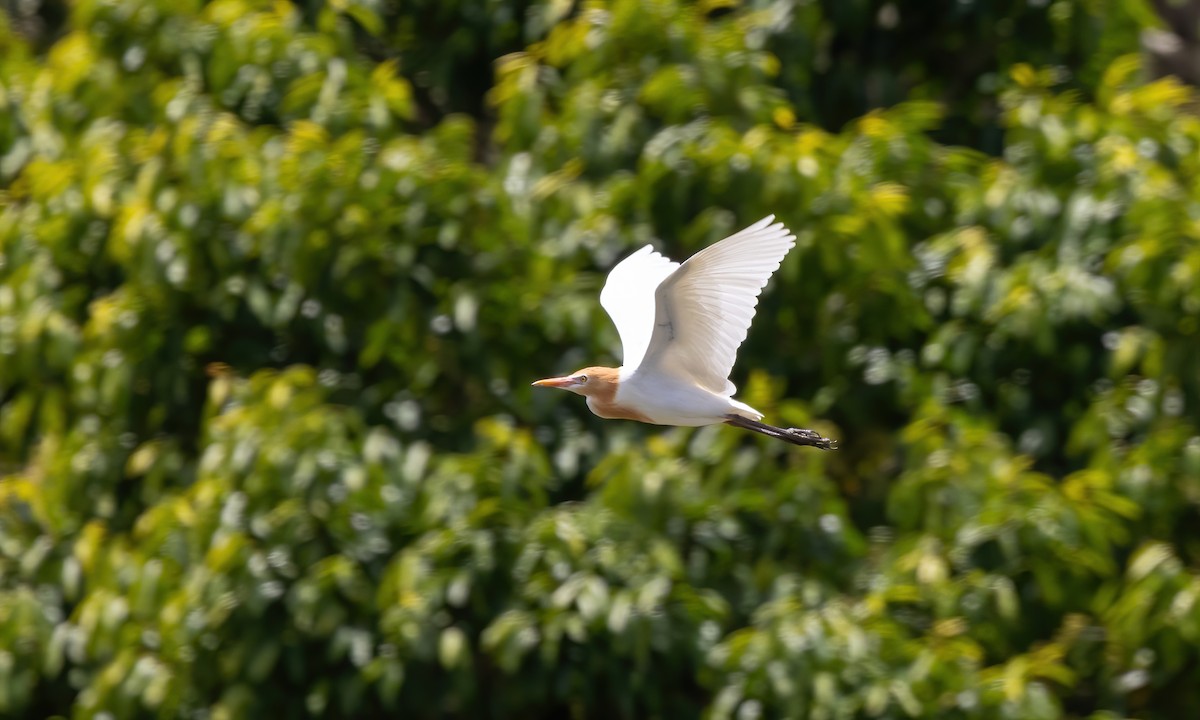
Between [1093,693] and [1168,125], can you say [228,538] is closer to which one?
[1093,693]

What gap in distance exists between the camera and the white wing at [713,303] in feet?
11.2

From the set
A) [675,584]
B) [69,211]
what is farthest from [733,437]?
[69,211]

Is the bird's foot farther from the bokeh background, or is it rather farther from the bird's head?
the bird's head

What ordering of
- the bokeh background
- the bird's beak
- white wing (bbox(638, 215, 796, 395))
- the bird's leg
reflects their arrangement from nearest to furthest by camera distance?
white wing (bbox(638, 215, 796, 395)) < the bird's leg < the bird's beak < the bokeh background

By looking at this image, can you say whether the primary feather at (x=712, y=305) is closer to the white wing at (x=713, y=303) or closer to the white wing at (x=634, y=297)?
the white wing at (x=713, y=303)

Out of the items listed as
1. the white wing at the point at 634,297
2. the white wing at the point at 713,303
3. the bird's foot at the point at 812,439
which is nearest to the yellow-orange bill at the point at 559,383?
the white wing at the point at 634,297

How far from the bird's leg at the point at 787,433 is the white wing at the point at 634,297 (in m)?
0.27

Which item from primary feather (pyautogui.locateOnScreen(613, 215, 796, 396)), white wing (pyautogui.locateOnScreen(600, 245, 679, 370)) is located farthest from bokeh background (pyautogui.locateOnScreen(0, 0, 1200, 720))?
primary feather (pyautogui.locateOnScreen(613, 215, 796, 396))

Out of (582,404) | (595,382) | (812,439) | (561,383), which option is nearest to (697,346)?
(595,382)

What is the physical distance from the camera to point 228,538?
4.36m

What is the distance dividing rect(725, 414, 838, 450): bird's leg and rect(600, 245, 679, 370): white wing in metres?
0.27

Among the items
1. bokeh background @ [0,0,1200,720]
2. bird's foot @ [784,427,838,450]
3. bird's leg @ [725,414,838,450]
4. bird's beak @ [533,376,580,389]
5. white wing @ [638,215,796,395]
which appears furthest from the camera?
bokeh background @ [0,0,1200,720]

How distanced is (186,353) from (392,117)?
81 centimetres

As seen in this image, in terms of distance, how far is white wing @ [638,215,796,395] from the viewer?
342 cm
